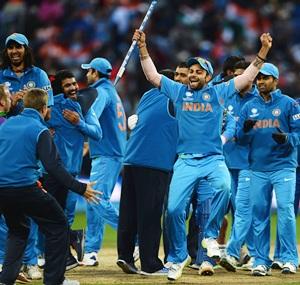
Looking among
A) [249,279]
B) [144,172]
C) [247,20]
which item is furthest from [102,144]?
[247,20]

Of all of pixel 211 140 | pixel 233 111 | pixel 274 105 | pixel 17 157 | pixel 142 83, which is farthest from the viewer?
pixel 142 83

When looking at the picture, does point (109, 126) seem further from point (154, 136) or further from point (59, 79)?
point (154, 136)

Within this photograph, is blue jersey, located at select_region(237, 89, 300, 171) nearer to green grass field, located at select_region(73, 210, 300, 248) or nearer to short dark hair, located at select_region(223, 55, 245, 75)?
short dark hair, located at select_region(223, 55, 245, 75)

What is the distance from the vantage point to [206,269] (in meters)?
11.6

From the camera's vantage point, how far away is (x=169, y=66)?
80.6 feet

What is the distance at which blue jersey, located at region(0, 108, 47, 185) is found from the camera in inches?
388

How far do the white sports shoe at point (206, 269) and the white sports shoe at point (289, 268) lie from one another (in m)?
0.88

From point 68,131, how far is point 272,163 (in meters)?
2.33

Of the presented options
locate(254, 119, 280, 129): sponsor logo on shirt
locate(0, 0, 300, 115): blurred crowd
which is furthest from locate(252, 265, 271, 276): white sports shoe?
locate(0, 0, 300, 115): blurred crowd

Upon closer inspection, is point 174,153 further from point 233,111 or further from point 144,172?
point 233,111

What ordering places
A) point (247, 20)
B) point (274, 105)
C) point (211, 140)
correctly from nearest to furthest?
point (211, 140), point (274, 105), point (247, 20)

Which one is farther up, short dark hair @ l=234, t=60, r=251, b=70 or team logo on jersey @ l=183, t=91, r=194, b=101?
short dark hair @ l=234, t=60, r=251, b=70

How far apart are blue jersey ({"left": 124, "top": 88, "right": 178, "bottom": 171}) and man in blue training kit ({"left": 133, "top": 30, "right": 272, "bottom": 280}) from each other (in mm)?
367

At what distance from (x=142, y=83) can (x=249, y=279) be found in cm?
1291
